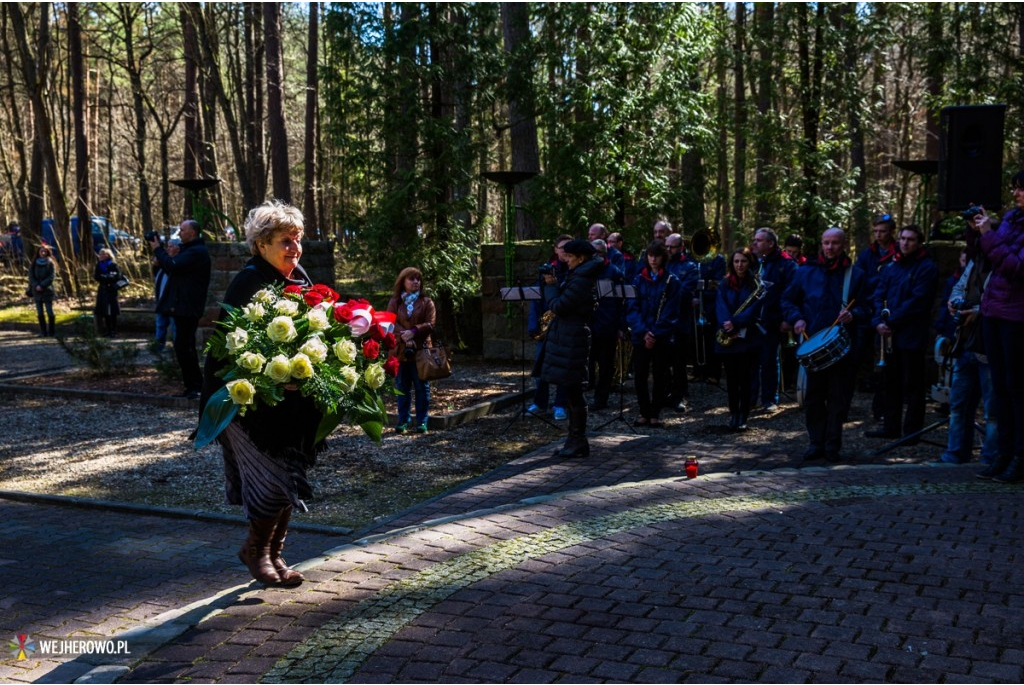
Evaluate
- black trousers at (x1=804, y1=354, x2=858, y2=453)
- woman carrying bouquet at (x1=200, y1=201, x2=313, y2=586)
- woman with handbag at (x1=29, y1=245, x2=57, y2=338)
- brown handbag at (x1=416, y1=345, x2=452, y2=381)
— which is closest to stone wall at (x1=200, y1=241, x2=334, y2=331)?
woman with handbag at (x1=29, y1=245, x2=57, y2=338)

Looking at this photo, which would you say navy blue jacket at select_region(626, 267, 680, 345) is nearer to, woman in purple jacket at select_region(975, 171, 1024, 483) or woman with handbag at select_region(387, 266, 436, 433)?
woman with handbag at select_region(387, 266, 436, 433)

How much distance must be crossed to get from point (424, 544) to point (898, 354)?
6.38 meters

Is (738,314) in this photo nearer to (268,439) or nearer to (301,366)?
(268,439)

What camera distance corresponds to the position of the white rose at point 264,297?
18.4 ft

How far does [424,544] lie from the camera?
6719 mm

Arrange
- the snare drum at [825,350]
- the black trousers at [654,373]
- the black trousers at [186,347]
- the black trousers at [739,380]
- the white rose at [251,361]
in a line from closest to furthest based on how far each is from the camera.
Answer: the white rose at [251,361] < the snare drum at [825,350] < the black trousers at [739,380] < the black trousers at [654,373] < the black trousers at [186,347]

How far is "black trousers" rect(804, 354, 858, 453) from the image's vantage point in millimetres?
9867

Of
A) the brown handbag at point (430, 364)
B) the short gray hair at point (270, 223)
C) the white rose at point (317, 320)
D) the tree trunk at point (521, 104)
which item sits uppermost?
the tree trunk at point (521, 104)

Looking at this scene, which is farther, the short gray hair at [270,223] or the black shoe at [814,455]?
the black shoe at [814,455]

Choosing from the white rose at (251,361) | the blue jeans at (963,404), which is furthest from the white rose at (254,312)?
the blue jeans at (963,404)

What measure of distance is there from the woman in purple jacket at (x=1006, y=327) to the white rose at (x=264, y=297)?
539cm

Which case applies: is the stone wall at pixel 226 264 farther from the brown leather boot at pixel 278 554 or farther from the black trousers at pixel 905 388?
the brown leather boot at pixel 278 554

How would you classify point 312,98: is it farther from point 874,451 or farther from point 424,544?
point 424,544

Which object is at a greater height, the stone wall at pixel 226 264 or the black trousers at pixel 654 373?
the stone wall at pixel 226 264
